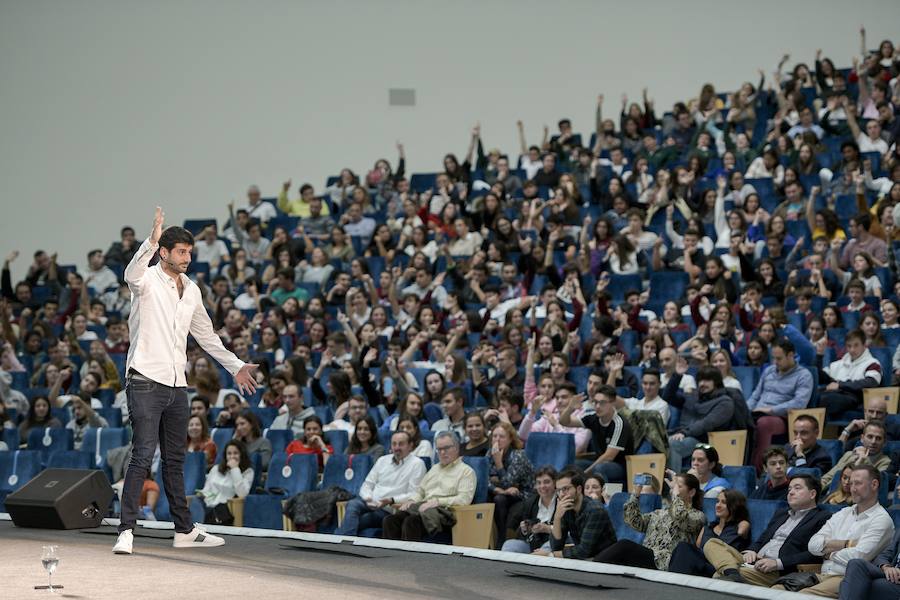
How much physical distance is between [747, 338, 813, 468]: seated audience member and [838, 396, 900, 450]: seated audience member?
0.33 meters

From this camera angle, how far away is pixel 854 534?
4.62 meters

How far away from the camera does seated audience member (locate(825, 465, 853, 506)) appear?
502cm

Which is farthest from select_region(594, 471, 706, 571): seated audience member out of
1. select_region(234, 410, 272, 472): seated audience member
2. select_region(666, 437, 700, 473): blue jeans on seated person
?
select_region(234, 410, 272, 472): seated audience member

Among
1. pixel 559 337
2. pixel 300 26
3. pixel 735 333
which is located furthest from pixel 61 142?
pixel 735 333

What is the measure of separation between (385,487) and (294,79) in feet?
28.2

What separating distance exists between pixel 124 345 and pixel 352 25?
5768 mm

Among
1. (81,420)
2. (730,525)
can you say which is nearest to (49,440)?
(81,420)

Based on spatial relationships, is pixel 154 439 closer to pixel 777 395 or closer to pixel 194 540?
pixel 194 540

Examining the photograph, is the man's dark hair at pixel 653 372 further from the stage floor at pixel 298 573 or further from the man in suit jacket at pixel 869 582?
the man in suit jacket at pixel 869 582

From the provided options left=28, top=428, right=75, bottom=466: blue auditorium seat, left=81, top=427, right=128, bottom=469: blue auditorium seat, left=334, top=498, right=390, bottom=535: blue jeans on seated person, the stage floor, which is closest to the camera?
the stage floor

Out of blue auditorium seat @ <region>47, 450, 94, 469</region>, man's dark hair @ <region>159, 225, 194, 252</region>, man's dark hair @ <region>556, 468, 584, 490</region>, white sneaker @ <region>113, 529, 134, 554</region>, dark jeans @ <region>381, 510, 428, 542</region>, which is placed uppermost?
man's dark hair @ <region>159, 225, 194, 252</region>

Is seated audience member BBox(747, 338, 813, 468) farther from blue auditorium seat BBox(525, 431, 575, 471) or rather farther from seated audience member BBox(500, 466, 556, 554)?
seated audience member BBox(500, 466, 556, 554)

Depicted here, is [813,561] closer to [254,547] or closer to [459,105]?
[254,547]

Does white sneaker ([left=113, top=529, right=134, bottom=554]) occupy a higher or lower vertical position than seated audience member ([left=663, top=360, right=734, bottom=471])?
lower
